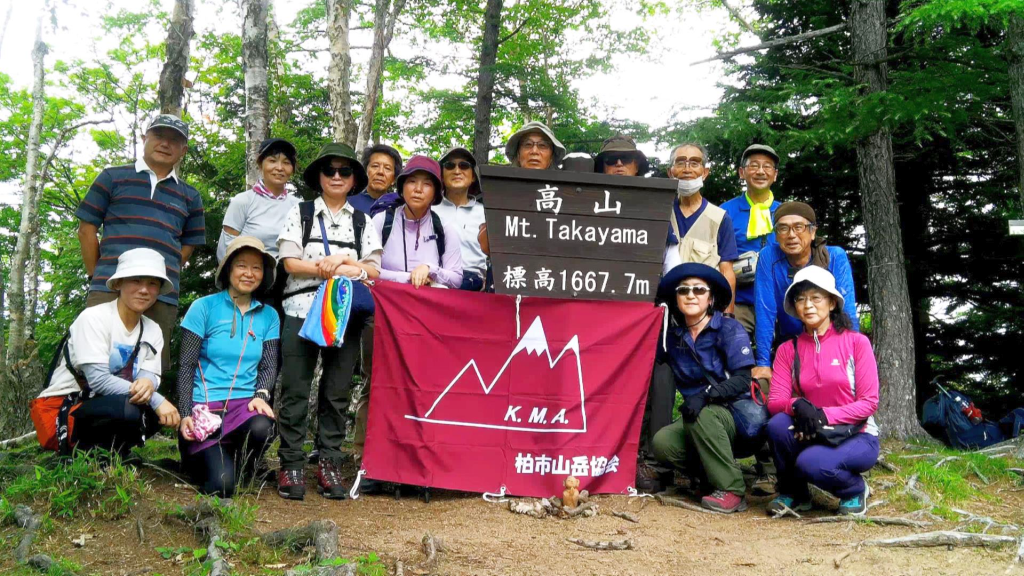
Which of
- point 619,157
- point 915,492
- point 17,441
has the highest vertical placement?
point 619,157

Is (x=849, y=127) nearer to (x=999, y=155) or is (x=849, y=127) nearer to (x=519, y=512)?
(x=999, y=155)

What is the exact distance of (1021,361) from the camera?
10625 millimetres

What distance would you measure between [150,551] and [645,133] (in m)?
7.74

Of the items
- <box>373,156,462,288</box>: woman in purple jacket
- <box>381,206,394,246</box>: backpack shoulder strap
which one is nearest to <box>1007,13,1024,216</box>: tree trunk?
<box>373,156,462,288</box>: woman in purple jacket

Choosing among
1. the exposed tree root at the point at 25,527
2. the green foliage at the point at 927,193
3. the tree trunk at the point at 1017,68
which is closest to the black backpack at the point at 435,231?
the exposed tree root at the point at 25,527

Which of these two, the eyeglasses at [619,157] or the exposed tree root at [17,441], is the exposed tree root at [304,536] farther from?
the exposed tree root at [17,441]

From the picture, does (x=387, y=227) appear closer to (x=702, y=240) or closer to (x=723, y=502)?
(x=702, y=240)

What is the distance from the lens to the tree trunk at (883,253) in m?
7.63

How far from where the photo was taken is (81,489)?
4168 mm

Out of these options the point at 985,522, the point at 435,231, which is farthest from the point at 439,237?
the point at 985,522

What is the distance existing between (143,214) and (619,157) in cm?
352

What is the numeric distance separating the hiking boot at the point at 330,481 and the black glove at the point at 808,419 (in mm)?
2955

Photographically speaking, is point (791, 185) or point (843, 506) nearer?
point (843, 506)

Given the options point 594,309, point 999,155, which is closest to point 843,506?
point 594,309
